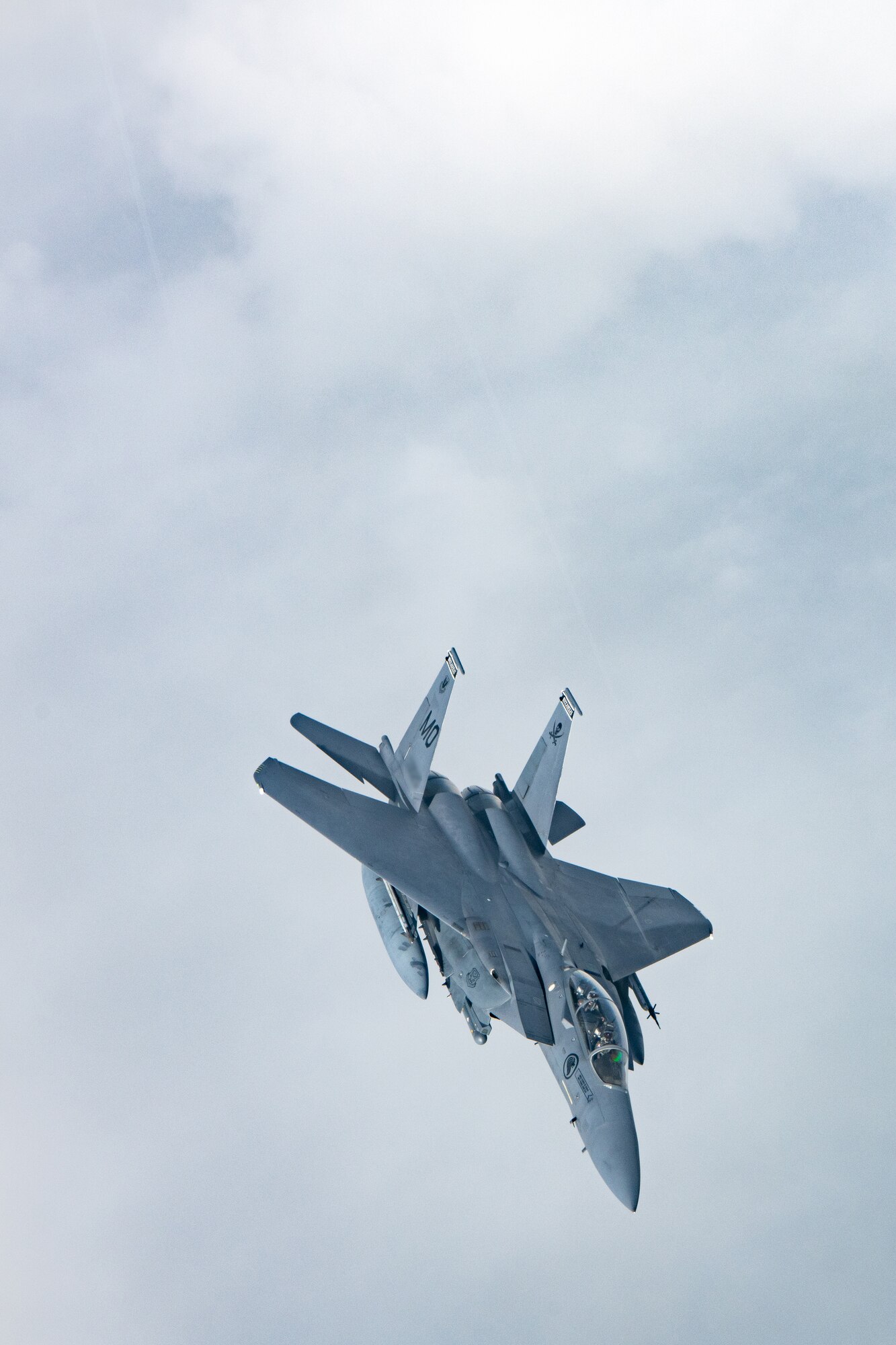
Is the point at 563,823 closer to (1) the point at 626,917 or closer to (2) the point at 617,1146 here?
(1) the point at 626,917

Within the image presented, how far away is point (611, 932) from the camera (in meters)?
36.3

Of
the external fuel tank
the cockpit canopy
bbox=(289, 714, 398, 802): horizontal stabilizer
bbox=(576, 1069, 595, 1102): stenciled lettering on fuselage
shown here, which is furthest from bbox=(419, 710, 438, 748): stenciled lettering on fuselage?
bbox=(576, 1069, 595, 1102): stenciled lettering on fuselage

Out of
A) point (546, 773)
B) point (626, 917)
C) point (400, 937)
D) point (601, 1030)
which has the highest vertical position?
point (546, 773)

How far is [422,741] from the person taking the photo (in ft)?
125

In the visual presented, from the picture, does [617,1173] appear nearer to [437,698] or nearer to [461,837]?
[461,837]

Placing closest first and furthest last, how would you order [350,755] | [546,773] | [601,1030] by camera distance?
1. [601,1030]
2. [546,773]
3. [350,755]

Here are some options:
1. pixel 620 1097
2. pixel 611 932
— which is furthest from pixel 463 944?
pixel 620 1097

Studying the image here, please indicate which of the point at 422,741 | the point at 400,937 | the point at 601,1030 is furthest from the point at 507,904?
the point at 422,741

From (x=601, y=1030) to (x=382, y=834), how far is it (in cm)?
1005

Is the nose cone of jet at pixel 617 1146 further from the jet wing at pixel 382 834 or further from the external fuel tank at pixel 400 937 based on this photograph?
the external fuel tank at pixel 400 937

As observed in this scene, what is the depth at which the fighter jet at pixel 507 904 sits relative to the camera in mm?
30266

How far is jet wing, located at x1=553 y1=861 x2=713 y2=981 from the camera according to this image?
116 ft

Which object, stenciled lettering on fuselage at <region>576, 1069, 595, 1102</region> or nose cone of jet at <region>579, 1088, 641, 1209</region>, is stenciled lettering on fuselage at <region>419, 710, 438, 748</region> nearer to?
stenciled lettering on fuselage at <region>576, 1069, 595, 1102</region>

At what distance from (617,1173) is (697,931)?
11.1 m
